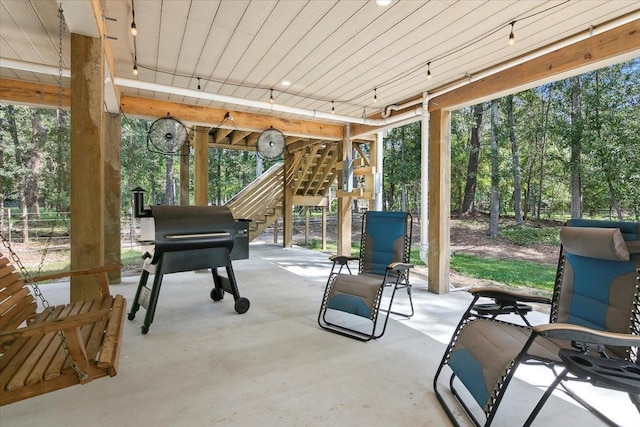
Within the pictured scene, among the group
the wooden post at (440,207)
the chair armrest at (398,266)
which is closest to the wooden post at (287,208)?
the wooden post at (440,207)

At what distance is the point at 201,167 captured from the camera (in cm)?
585

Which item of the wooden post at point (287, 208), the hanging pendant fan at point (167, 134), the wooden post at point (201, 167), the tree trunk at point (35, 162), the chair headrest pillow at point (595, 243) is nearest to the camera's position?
the chair headrest pillow at point (595, 243)

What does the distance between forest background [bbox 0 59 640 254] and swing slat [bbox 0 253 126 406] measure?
202 centimetres

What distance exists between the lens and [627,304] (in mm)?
1731

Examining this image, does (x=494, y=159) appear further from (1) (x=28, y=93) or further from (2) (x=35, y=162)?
(2) (x=35, y=162)

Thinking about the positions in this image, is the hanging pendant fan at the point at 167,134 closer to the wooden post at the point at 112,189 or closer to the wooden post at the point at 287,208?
the wooden post at the point at 112,189

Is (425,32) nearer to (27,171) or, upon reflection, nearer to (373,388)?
(373,388)

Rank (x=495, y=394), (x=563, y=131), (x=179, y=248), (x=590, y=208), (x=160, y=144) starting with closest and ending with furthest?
(x=495, y=394), (x=179, y=248), (x=160, y=144), (x=563, y=131), (x=590, y=208)

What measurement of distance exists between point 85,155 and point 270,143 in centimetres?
325

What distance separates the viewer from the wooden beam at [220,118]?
16.5 ft

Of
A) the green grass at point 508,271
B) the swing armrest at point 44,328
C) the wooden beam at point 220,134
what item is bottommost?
the green grass at point 508,271

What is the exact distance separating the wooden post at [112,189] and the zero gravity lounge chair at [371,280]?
347cm

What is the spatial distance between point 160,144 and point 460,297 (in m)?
4.81

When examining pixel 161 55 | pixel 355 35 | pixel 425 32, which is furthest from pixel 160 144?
pixel 425 32
